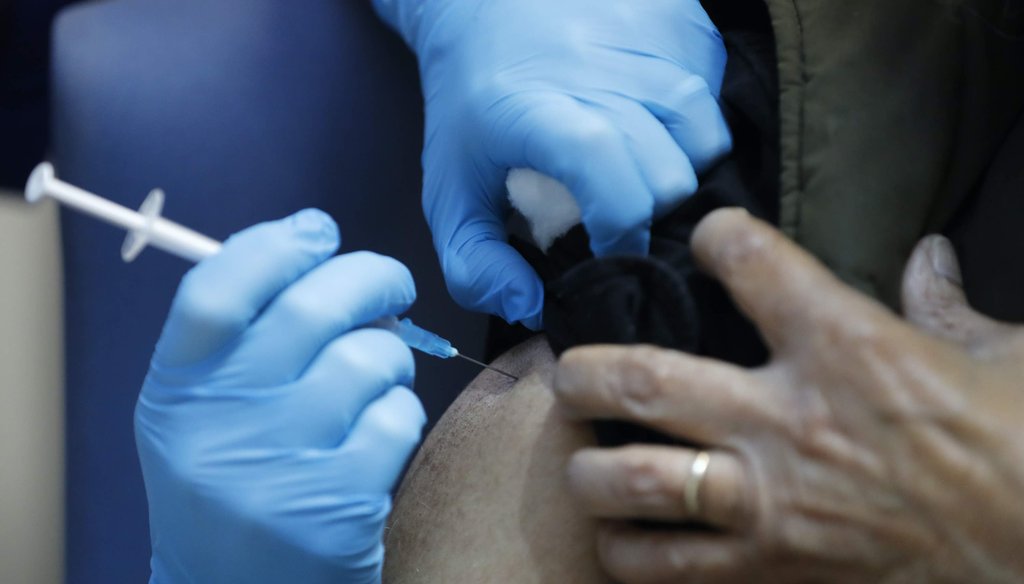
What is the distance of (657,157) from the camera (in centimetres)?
77

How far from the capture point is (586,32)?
33.7 inches

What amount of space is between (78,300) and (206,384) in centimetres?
45

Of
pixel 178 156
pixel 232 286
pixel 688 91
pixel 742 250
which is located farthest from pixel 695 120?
pixel 178 156

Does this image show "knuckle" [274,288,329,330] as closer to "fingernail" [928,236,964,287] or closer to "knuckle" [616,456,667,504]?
"knuckle" [616,456,667,504]

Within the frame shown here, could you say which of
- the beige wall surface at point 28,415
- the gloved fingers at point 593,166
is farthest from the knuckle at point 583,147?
the beige wall surface at point 28,415

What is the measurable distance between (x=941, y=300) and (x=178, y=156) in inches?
35.8

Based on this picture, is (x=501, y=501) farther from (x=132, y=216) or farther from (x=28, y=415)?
(x=28, y=415)

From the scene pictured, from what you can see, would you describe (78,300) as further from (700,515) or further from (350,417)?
(700,515)

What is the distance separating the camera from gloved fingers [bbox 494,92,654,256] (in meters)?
0.74

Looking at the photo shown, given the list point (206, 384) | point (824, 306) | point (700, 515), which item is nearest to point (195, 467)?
point (206, 384)

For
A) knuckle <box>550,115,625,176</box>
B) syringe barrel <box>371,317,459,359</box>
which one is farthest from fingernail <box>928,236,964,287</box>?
syringe barrel <box>371,317,459,359</box>

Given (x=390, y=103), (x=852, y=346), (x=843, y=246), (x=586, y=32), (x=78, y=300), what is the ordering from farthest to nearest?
(x=390, y=103) < (x=78, y=300) < (x=586, y=32) < (x=843, y=246) < (x=852, y=346)

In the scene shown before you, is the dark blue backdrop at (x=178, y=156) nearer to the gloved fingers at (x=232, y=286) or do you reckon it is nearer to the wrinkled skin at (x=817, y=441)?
the gloved fingers at (x=232, y=286)

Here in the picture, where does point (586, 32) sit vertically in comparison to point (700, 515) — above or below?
above
